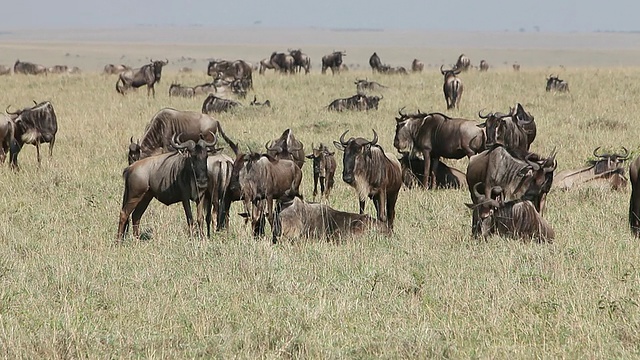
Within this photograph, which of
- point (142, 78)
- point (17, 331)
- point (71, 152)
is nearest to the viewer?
point (17, 331)

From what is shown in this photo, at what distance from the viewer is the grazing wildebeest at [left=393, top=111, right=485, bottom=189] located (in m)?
13.1

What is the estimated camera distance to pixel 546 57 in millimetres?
112688

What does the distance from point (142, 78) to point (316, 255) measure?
19.8 m

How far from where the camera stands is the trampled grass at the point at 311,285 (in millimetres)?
5613

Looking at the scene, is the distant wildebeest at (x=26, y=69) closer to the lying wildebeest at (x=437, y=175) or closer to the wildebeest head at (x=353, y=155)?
the lying wildebeest at (x=437, y=175)

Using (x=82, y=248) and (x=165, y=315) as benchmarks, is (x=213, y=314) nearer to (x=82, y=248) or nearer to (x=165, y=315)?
(x=165, y=315)

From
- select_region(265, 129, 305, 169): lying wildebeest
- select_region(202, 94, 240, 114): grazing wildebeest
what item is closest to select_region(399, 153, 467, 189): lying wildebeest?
select_region(265, 129, 305, 169): lying wildebeest

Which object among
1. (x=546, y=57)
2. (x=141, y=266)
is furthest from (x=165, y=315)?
(x=546, y=57)

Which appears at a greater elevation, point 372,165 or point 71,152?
point 372,165

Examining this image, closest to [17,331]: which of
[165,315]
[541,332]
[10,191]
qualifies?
[165,315]

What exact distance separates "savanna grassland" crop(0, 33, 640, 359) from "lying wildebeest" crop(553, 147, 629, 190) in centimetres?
28

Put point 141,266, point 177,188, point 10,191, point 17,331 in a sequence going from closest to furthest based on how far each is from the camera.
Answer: point 17,331
point 141,266
point 177,188
point 10,191

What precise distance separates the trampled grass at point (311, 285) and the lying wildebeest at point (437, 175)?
1.95 feet

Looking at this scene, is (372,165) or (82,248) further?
(372,165)
